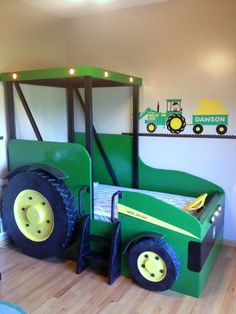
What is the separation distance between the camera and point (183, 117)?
291cm


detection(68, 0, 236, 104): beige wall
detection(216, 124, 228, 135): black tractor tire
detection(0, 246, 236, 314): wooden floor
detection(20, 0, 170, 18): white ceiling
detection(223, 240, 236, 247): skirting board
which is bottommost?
detection(0, 246, 236, 314): wooden floor

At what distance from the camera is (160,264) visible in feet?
6.91

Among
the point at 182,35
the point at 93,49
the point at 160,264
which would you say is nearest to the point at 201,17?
the point at 182,35

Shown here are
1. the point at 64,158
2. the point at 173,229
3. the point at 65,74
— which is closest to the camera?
the point at 173,229

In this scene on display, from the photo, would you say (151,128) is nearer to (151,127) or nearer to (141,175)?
(151,127)

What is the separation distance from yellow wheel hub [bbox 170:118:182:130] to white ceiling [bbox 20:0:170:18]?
111 centimetres

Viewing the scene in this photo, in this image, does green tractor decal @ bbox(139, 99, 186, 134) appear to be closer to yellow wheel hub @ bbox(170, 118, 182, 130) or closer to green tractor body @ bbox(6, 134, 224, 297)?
yellow wheel hub @ bbox(170, 118, 182, 130)

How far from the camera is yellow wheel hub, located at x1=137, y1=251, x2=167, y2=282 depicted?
2.11 metres

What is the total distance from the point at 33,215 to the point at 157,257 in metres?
1.07

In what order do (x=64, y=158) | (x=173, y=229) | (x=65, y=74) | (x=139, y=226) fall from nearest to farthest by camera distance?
(x=173, y=229) < (x=139, y=226) < (x=65, y=74) < (x=64, y=158)

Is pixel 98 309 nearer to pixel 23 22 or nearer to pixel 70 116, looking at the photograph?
pixel 70 116

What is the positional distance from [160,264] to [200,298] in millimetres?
349

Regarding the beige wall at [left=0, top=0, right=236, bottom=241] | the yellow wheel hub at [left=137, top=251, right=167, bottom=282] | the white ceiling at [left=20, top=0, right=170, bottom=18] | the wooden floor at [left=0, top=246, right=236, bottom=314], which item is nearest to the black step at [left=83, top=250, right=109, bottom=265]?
the wooden floor at [left=0, top=246, right=236, bottom=314]

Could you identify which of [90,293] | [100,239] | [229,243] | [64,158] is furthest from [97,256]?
[229,243]
